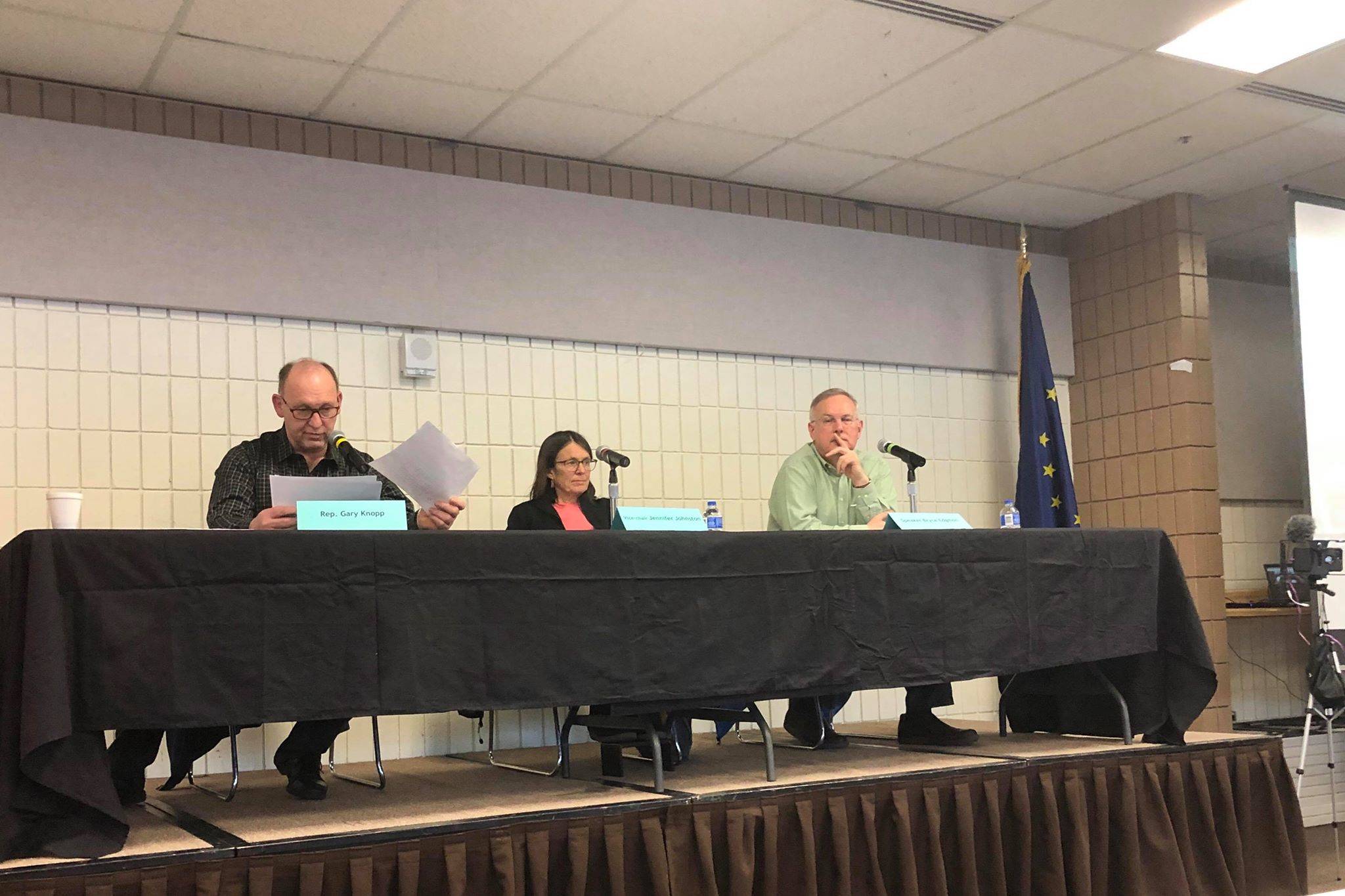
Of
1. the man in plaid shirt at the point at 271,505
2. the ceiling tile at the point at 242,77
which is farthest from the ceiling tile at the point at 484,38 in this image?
the man in plaid shirt at the point at 271,505

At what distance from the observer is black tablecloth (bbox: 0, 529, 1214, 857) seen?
2154 mm

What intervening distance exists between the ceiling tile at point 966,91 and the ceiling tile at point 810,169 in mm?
102

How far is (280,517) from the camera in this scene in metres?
2.60

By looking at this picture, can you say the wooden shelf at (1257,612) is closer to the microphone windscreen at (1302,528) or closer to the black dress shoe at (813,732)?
the microphone windscreen at (1302,528)

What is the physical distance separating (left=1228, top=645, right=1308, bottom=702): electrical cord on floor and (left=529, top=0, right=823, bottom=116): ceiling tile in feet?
14.4

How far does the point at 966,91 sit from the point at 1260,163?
1787mm

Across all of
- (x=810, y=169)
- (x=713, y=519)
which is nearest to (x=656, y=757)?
(x=713, y=519)

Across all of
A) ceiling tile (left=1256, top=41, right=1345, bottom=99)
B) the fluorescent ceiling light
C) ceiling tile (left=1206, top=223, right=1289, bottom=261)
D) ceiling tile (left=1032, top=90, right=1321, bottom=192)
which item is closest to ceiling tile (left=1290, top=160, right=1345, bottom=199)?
ceiling tile (left=1206, top=223, right=1289, bottom=261)

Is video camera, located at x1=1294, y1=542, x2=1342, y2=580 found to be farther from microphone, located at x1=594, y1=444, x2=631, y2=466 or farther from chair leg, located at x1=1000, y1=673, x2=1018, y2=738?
microphone, located at x1=594, y1=444, x2=631, y2=466

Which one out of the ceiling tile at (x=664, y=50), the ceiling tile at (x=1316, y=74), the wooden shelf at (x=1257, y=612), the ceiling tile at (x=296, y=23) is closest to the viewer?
the ceiling tile at (x=296, y=23)

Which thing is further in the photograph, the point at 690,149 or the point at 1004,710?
the point at 690,149

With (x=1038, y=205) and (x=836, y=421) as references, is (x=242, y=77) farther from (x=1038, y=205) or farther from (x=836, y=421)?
(x=1038, y=205)

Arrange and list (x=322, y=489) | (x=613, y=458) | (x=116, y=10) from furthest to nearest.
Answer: (x=116, y=10), (x=613, y=458), (x=322, y=489)

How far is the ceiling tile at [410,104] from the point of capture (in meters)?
4.26
